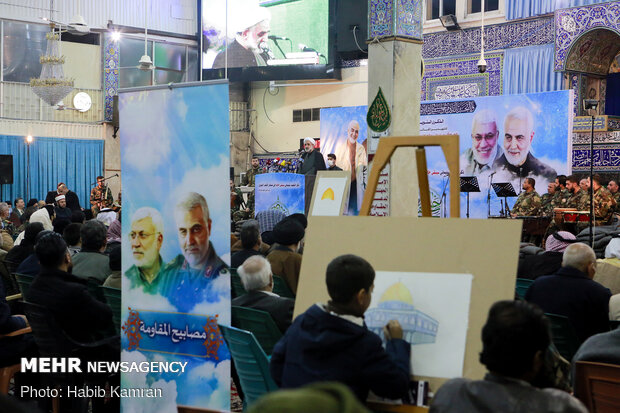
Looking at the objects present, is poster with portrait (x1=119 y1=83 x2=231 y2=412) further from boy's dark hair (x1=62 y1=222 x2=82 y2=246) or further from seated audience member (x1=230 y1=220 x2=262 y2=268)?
boy's dark hair (x1=62 y1=222 x2=82 y2=246)

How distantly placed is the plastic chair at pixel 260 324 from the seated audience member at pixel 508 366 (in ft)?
5.09

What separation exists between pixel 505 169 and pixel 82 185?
10108mm

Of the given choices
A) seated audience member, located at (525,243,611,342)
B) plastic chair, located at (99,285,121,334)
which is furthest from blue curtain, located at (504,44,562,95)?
plastic chair, located at (99,285,121,334)

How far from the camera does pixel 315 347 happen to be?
87.2 inches

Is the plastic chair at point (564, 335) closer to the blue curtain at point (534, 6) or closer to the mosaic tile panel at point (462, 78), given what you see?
the blue curtain at point (534, 6)

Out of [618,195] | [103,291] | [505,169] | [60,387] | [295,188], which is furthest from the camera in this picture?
[505,169]

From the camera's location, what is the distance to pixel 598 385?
2.72m

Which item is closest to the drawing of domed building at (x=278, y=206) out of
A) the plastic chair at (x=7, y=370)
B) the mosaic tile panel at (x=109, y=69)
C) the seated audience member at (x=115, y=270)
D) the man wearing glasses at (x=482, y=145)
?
the man wearing glasses at (x=482, y=145)

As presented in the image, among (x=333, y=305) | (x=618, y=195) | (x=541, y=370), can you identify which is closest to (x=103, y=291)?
(x=333, y=305)

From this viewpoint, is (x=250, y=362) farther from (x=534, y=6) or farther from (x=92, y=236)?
(x=534, y=6)

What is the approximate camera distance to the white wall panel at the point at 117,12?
1702 centimetres

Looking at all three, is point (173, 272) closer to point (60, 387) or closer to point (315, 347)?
point (60, 387)

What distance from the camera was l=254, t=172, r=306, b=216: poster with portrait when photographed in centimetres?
961

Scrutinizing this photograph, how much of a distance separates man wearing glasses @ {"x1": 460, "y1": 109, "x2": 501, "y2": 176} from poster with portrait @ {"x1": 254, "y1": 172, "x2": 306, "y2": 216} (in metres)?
4.74
